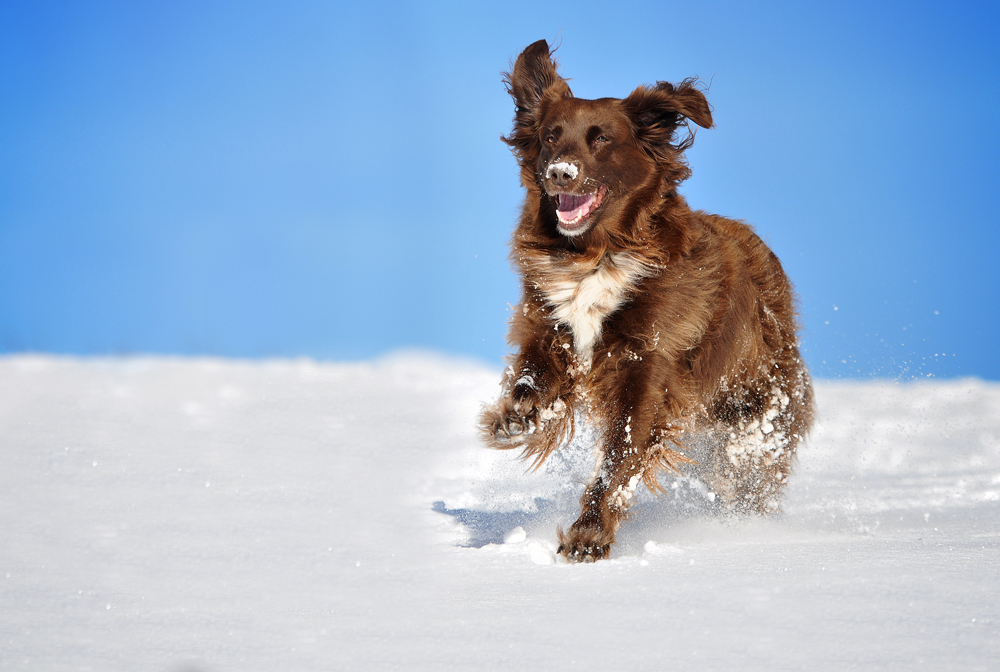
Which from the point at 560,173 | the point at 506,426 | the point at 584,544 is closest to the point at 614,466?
the point at 584,544

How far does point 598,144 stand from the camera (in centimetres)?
417

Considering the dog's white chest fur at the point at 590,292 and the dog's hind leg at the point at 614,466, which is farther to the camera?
the dog's white chest fur at the point at 590,292

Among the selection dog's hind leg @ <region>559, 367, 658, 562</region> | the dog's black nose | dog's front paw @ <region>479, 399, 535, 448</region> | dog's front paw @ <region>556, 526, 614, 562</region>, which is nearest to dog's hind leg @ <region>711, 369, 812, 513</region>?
dog's hind leg @ <region>559, 367, 658, 562</region>

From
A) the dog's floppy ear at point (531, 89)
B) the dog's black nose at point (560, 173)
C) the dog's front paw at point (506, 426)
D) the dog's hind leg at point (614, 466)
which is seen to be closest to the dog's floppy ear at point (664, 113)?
the dog's floppy ear at point (531, 89)

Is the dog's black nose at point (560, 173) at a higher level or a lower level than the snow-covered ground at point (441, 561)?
higher

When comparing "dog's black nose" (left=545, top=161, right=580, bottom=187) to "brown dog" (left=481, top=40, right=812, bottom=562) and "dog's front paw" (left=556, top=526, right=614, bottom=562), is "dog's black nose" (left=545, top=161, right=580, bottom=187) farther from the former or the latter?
"dog's front paw" (left=556, top=526, right=614, bottom=562)

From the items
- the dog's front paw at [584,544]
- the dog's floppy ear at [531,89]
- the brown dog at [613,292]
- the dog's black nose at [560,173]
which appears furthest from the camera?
the dog's floppy ear at [531,89]

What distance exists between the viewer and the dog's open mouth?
13.2ft

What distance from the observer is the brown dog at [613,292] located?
3.99m

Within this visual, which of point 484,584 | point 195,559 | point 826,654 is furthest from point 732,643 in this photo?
point 195,559

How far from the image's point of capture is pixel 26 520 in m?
3.79

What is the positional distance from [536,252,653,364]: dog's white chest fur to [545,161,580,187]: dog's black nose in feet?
1.59

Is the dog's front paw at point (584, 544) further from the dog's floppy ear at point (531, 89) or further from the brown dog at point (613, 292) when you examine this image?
the dog's floppy ear at point (531, 89)

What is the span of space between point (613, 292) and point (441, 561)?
162 cm
